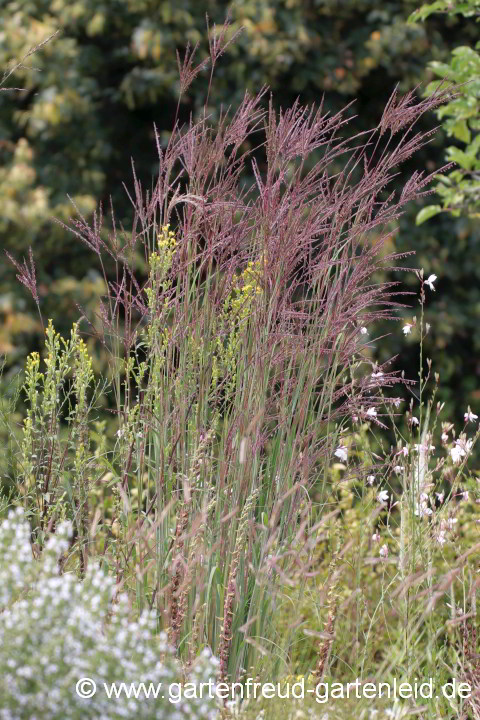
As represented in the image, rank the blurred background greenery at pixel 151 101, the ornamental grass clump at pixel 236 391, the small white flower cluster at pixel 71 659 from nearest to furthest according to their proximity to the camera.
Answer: the small white flower cluster at pixel 71 659 → the ornamental grass clump at pixel 236 391 → the blurred background greenery at pixel 151 101

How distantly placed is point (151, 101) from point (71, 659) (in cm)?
445

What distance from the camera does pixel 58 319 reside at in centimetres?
564

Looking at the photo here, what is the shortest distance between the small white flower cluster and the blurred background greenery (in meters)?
3.52

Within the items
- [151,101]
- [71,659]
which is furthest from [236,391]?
[151,101]

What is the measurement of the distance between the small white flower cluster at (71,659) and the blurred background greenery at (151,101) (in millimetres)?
3524

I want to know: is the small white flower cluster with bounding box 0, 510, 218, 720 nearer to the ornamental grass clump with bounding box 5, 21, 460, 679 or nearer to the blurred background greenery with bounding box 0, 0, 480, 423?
the ornamental grass clump with bounding box 5, 21, 460, 679

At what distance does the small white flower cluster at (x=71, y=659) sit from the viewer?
1891mm

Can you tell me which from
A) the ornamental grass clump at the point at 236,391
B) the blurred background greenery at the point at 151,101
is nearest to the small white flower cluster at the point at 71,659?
the ornamental grass clump at the point at 236,391

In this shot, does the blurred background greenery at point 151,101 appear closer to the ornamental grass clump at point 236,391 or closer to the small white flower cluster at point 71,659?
the ornamental grass clump at point 236,391

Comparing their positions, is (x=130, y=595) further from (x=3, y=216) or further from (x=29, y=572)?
(x=3, y=216)

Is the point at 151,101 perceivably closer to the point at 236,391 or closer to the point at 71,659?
the point at 236,391

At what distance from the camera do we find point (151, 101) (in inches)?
232

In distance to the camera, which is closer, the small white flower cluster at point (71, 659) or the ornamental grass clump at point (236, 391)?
the small white flower cluster at point (71, 659)

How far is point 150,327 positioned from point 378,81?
398 centimetres
